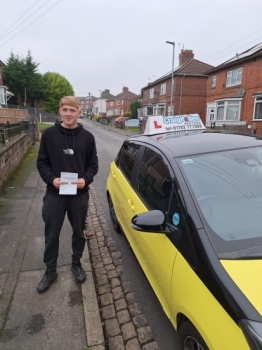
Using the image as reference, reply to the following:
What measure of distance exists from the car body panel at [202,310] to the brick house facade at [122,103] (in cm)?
6816

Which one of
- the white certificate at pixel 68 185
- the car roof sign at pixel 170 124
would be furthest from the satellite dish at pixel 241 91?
the white certificate at pixel 68 185

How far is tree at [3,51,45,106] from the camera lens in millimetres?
41031

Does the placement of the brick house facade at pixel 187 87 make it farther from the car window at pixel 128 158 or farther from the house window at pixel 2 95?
the car window at pixel 128 158

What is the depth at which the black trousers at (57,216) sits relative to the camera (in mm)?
2498

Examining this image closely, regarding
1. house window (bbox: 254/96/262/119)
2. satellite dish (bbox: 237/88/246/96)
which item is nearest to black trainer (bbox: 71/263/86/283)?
house window (bbox: 254/96/262/119)

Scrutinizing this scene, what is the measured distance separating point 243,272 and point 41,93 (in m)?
48.7

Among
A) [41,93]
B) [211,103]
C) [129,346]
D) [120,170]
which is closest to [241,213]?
[129,346]

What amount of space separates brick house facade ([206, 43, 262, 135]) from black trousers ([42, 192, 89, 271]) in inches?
774

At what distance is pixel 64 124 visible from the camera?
7.98ft

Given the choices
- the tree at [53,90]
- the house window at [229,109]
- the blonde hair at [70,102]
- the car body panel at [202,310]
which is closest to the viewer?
the car body panel at [202,310]

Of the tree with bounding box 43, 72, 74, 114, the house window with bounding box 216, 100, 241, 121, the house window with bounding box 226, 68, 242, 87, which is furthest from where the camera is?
the tree with bounding box 43, 72, 74, 114

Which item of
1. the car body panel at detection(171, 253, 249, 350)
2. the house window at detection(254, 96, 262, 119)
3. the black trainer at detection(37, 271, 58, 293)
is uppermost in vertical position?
the house window at detection(254, 96, 262, 119)

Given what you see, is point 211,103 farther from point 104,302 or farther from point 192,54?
point 104,302

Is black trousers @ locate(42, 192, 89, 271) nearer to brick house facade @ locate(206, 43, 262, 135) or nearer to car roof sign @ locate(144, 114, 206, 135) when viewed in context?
car roof sign @ locate(144, 114, 206, 135)
